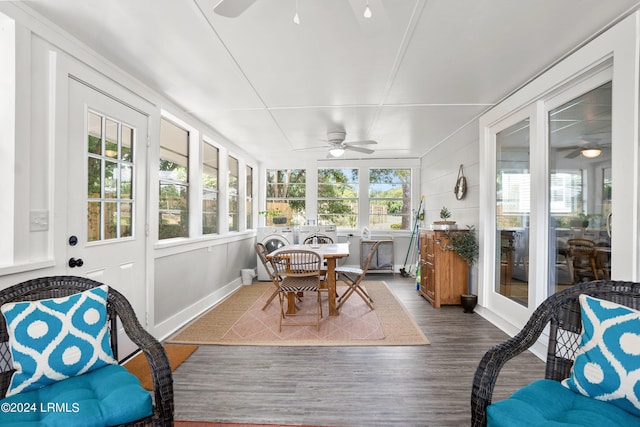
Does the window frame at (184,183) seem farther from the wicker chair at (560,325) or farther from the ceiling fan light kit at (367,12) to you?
the wicker chair at (560,325)

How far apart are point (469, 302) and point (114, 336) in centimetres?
373

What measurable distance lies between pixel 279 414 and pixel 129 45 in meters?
2.77

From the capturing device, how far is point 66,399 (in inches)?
48.1

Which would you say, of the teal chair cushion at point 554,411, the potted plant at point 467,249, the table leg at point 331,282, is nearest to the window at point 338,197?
the potted plant at point 467,249

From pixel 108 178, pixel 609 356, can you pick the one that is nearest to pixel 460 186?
pixel 609 356

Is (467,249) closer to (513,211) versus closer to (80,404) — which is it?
(513,211)

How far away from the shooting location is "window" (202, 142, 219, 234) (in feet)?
14.1

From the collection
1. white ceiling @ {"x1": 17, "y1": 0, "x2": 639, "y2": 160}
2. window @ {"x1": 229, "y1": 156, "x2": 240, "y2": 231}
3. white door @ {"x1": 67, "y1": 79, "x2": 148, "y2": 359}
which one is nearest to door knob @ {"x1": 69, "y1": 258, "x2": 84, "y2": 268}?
white door @ {"x1": 67, "y1": 79, "x2": 148, "y2": 359}

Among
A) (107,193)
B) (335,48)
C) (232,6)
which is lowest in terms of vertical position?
(107,193)

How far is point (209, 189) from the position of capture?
4.41 metres

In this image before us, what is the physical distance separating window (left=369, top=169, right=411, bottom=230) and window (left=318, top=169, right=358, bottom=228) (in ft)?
1.32

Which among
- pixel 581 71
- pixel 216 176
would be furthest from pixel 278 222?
pixel 581 71

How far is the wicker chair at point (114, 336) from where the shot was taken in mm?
1290

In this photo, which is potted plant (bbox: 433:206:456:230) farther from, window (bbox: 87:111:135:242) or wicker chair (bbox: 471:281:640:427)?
window (bbox: 87:111:135:242)
